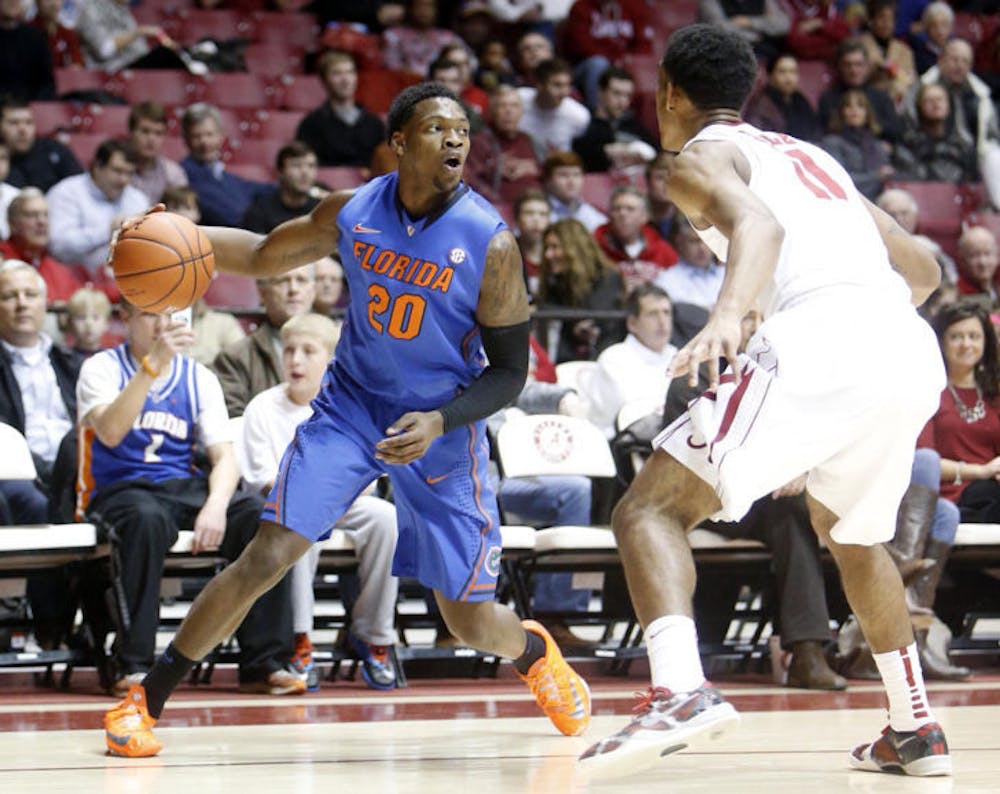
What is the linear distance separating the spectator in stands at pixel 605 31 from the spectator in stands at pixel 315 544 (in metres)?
5.86

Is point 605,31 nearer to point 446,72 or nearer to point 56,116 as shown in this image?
point 446,72

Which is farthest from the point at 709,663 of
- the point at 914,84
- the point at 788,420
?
the point at 914,84

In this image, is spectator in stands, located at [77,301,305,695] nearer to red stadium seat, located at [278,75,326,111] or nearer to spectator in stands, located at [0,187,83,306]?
spectator in stands, located at [0,187,83,306]

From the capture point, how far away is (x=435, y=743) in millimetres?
4418

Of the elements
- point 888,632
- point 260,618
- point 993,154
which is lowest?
point 260,618

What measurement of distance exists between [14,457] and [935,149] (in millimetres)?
7377

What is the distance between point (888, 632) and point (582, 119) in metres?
7.09

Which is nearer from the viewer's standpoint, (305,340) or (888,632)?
(888,632)

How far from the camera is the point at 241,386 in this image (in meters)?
6.56

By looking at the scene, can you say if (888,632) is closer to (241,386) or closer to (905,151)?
(241,386)

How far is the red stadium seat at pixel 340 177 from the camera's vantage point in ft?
31.0

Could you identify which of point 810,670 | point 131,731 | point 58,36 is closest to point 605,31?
point 58,36

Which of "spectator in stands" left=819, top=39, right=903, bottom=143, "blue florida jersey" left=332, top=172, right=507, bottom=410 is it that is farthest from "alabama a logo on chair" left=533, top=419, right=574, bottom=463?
"spectator in stands" left=819, top=39, right=903, bottom=143

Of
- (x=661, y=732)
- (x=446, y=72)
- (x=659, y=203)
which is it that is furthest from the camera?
(x=446, y=72)
